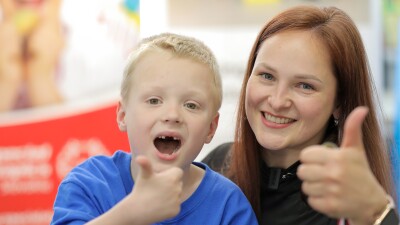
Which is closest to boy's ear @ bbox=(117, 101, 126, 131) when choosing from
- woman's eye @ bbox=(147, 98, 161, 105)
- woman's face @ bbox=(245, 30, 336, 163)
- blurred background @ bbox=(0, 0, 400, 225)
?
woman's eye @ bbox=(147, 98, 161, 105)

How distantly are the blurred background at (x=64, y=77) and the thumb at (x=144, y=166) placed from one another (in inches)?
93.9

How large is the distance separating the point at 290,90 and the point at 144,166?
0.58 metres

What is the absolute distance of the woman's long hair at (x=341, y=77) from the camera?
1.67 meters

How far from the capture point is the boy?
55.5 inches

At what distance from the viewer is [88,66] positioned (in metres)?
3.61

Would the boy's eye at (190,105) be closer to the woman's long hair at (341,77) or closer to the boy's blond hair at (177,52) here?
the boy's blond hair at (177,52)

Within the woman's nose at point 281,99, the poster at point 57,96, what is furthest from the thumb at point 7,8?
the woman's nose at point 281,99

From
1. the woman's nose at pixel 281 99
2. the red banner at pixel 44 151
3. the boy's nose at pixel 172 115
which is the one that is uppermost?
the boy's nose at pixel 172 115

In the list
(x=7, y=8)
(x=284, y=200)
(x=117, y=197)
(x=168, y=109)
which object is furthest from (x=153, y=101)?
Result: (x=7, y=8)

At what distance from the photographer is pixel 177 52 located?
1.50 metres

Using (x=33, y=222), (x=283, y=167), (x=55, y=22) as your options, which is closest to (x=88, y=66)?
(x=55, y=22)

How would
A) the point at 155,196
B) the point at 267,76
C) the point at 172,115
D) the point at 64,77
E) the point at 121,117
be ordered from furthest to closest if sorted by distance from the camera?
the point at 64,77
the point at 267,76
the point at 121,117
the point at 172,115
the point at 155,196

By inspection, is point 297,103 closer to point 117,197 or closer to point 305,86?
point 305,86

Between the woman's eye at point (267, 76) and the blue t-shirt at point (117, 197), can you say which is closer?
the blue t-shirt at point (117, 197)
